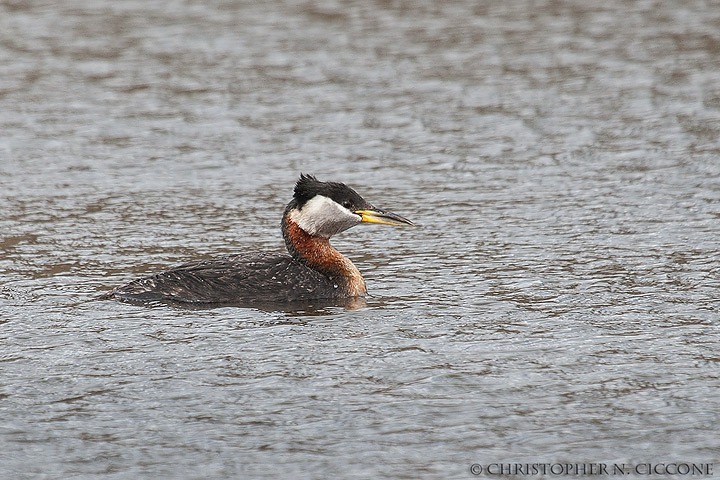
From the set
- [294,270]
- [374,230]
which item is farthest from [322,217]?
[374,230]

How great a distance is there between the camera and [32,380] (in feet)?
33.3

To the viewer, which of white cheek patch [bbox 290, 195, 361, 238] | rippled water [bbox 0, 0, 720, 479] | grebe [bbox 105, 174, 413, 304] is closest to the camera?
rippled water [bbox 0, 0, 720, 479]

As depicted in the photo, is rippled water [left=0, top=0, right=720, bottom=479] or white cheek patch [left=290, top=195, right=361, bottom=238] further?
white cheek patch [left=290, top=195, right=361, bottom=238]

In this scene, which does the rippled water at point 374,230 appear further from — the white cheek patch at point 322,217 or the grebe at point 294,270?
the white cheek patch at point 322,217

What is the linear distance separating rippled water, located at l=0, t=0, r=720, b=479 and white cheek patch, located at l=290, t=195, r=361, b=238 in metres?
0.70

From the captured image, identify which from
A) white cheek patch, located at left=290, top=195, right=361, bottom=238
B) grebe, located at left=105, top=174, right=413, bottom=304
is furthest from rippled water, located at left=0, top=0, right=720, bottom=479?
white cheek patch, located at left=290, top=195, right=361, bottom=238

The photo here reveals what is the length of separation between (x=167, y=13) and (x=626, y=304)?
17.6m

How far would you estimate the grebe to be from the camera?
12344 millimetres

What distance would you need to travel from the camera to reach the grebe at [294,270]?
12.3 meters

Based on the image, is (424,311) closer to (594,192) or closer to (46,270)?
(46,270)

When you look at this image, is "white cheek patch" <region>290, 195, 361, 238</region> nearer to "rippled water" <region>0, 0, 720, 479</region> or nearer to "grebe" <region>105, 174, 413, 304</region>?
"grebe" <region>105, 174, 413, 304</region>

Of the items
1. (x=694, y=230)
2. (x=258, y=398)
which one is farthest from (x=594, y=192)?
(x=258, y=398)

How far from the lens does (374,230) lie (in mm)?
15484

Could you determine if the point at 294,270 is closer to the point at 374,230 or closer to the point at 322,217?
the point at 322,217
